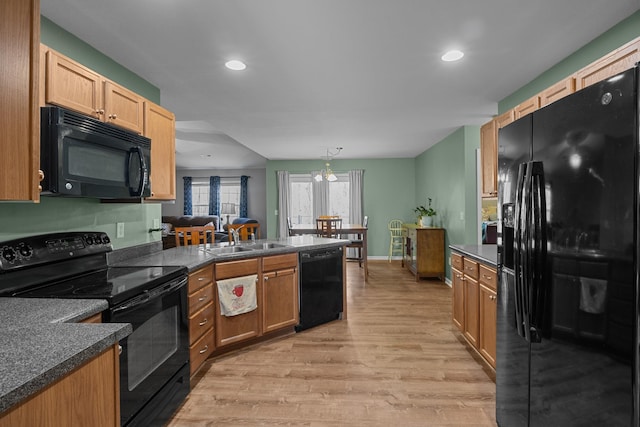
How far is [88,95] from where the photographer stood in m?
1.99

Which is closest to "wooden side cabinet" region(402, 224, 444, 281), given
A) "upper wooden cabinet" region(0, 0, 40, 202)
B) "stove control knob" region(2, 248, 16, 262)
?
"stove control knob" region(2, 248, 16, 262)

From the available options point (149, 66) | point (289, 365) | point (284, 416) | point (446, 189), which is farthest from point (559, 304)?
point (446, 189)

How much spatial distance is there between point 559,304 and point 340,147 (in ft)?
18.7

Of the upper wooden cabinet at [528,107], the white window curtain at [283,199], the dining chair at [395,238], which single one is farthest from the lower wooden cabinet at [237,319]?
the dining chair at [395,238]

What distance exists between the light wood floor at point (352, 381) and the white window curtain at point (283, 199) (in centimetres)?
475

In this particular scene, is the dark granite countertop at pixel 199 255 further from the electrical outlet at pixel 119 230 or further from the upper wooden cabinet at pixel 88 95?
the upper wooden cabinet at pixel 88 95

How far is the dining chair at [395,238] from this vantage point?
788cm

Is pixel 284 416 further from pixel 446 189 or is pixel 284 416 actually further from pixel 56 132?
pixel 446 189

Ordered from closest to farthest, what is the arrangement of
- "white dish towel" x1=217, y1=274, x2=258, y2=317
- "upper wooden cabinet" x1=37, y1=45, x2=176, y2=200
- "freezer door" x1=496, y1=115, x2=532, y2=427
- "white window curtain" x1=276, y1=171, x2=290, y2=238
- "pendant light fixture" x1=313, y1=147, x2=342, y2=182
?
"freezer door" x1=496, y1=115, x2=532, y2=427 < "upper wooden cabinet" x1=37, y1=45, x2=176, y2=200 < "white dish towel" x1=217, y1=274, x2=258, y2=317 < "pendant light fixture" x1=313, y1=147, x2=342, y2=182 < "white window curtain" x1=276, y1=171, x2=290, y2=238

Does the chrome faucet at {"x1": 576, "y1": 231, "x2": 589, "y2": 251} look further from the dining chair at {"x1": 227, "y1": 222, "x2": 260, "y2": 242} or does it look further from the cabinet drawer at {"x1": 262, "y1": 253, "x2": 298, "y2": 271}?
the dining chair at {"x1": 227, "y1": 222, "x2": 260, "y2": 242}

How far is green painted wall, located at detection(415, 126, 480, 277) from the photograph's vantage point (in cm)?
495

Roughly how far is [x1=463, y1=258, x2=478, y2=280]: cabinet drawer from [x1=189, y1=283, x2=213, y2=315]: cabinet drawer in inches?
83.2

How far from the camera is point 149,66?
9.32 feet

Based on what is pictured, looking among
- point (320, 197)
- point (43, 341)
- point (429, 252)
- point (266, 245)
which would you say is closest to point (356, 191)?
point (320, 197)
